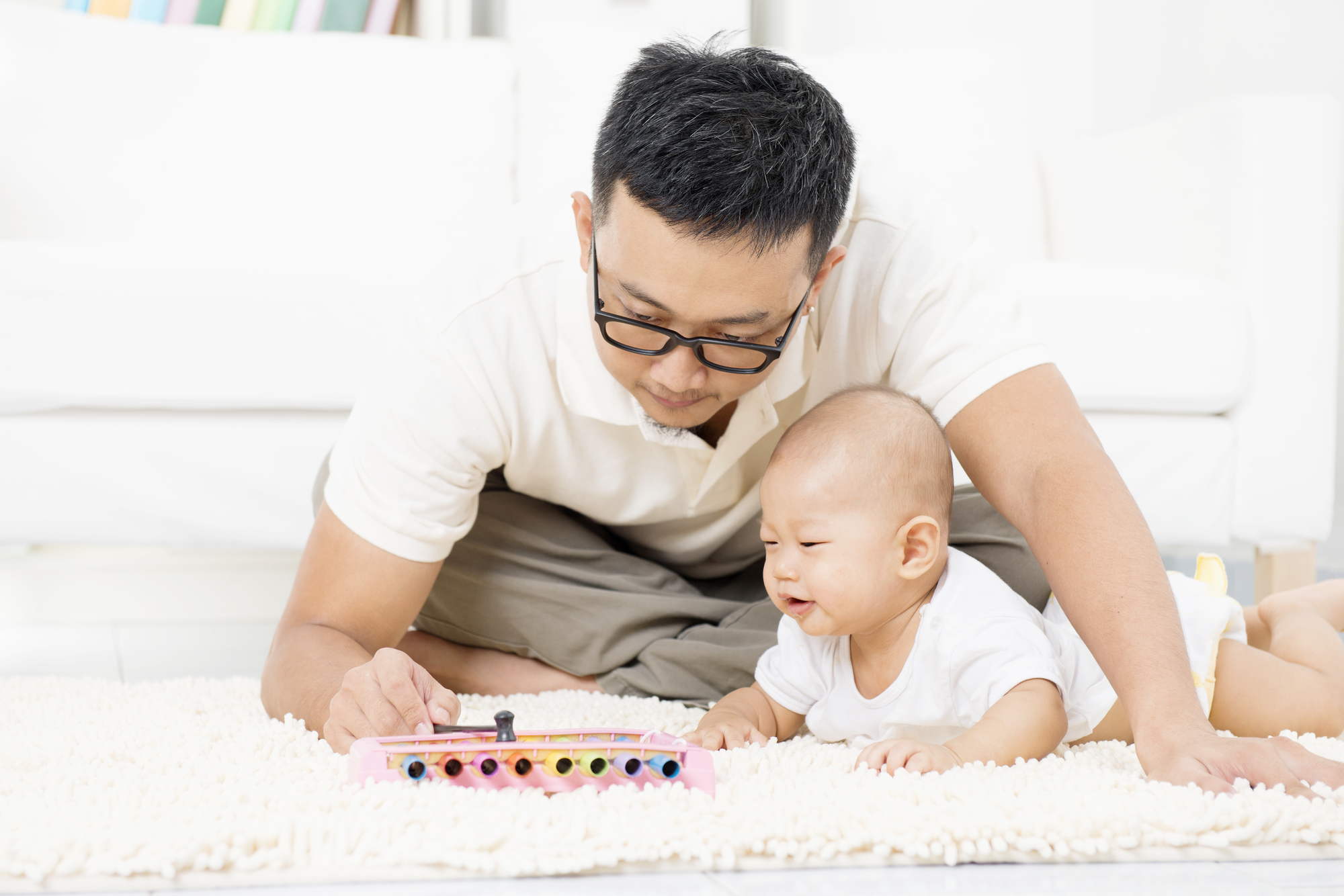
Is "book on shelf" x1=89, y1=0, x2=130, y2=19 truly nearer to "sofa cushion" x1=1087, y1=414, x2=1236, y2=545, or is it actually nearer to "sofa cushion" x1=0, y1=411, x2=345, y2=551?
"sofa cushion" x1=0, y1=411, x2=345, y2=551

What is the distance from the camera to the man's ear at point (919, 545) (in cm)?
93

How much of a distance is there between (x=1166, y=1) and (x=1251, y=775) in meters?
2.40

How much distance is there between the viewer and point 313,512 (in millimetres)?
1499

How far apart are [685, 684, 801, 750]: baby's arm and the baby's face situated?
0.10 m

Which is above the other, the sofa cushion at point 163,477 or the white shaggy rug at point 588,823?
the white shaggy rug at point 588,823

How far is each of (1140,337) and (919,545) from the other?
84 cm

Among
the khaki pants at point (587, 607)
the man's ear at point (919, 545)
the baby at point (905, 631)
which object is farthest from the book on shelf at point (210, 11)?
the man's ear at point (919, 545)

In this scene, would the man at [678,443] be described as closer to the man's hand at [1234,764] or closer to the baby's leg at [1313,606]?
the man's hand at [1234,764]

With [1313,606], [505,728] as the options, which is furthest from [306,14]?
[1313,606]

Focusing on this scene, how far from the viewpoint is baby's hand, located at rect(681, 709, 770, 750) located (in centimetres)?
89

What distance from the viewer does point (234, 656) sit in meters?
1.61

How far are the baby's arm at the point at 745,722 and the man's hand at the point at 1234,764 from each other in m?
0.32

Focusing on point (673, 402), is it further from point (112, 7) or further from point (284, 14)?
point (112, 7)

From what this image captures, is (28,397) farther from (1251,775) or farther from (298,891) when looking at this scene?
(1251,775)
